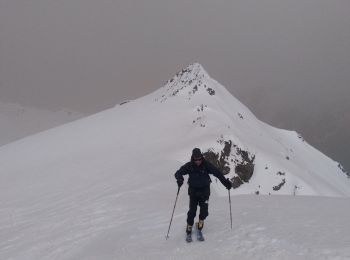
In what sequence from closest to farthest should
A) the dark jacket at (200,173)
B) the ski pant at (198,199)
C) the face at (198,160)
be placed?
the face at (198,160), the dark jacket at (200,173), the ski pant at (198,199)

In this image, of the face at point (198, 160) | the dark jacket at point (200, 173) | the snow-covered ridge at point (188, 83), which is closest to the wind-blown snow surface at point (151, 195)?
the snow-covered ridge at point (188, 83)

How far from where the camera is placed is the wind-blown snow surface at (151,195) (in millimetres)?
10578

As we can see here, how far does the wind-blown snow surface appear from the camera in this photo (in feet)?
34.7

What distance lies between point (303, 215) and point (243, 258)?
3916mm

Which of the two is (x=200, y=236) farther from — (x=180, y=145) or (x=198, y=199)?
(x=180, y=145)

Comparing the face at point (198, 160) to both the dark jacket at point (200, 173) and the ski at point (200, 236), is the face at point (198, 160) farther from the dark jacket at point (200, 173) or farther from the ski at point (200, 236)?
the ski at point (200, 236)

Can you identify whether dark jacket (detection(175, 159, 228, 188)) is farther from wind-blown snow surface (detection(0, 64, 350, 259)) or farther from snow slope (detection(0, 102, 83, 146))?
snow slope (detection(0, 102, 83, 146))

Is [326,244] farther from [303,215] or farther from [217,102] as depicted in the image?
[217,102]

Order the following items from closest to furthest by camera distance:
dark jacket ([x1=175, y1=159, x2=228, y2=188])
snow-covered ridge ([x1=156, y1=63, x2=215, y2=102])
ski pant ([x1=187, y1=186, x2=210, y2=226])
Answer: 1. dark jacket ([x1=175, y1=159, x2=228, y2=188])
2. ski pant ([x1=187, y1=186, x2=210, y2=226])
3. snow-covered ridge ([x1=156, y1=63, x2=215, y2=102])

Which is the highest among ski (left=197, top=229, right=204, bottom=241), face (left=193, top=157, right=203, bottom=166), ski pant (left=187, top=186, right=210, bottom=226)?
face (left=193, top=157, right=203, bottom=166)

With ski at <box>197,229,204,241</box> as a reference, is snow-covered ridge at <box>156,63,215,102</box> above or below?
above

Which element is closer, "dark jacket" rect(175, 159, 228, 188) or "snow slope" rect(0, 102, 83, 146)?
"dark jacket" rect(175, 159, 228, 188)

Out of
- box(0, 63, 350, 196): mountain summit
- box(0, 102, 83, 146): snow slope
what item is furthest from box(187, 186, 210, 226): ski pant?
box(0, 102, 83, 146): snow slope

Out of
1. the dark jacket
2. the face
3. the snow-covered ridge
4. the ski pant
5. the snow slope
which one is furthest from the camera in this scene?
the snow slope
